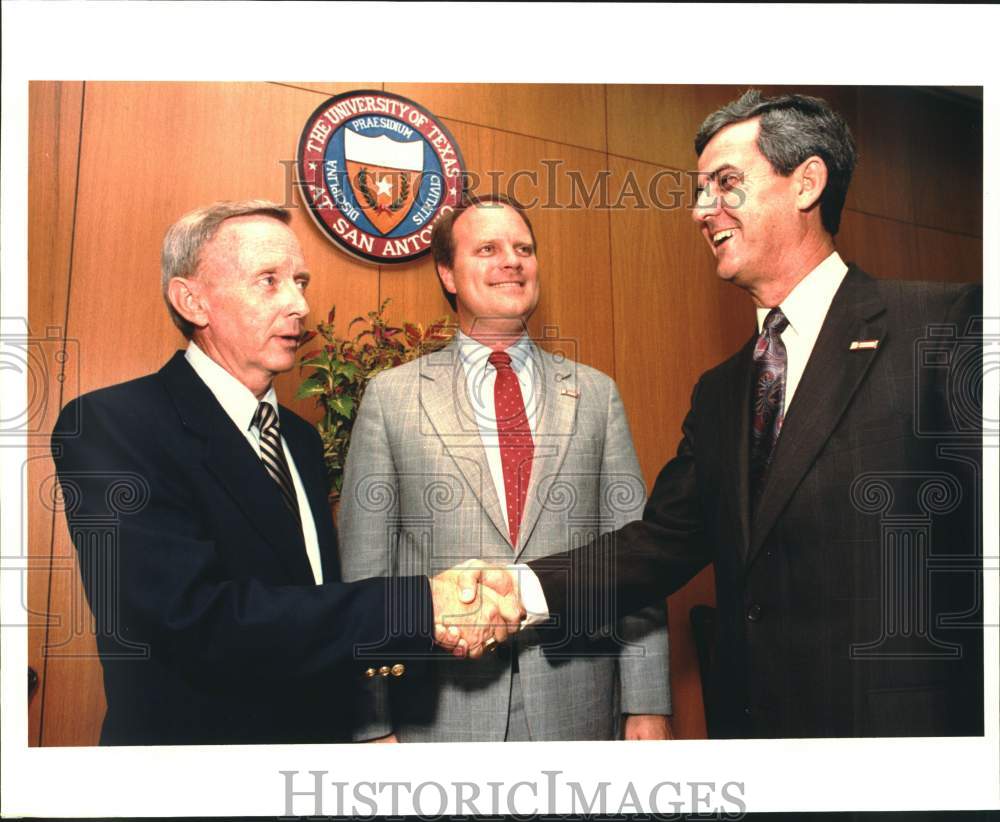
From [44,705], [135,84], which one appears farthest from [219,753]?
[135,84]

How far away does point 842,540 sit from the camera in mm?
2273

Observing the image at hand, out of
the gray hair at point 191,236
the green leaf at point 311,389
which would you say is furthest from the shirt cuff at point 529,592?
the gray hair at point 191,236

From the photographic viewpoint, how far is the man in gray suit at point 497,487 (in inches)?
89.4

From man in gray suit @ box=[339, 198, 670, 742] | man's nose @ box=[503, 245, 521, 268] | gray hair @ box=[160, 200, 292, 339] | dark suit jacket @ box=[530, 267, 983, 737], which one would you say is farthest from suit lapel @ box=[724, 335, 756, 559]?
gray hair @ box=[160, 200, 292, 339]

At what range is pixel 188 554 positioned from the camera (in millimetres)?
2182

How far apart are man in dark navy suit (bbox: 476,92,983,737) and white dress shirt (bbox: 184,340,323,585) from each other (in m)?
0.35

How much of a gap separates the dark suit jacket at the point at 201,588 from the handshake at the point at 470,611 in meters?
0.04

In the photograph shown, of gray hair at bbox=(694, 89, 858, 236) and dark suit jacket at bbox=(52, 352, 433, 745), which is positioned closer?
dark suit jacket at bbox=(52, 352, 433, 745)

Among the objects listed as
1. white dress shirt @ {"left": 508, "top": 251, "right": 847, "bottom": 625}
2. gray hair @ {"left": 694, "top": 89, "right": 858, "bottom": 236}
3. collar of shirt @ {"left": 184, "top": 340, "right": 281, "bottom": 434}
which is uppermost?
gray hair @ {"left": 694, "top": 89, "right": 858, "bottom": 236}

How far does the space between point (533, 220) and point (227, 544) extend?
984mm

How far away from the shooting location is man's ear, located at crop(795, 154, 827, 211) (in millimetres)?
2326

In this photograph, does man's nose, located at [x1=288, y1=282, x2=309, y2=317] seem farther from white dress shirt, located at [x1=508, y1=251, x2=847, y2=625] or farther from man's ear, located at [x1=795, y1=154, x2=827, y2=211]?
man's ear, located at [x1=795, y1=154, x2=827, y2=211]

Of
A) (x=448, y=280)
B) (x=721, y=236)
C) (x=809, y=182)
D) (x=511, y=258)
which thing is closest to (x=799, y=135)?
(x=809, y=182)

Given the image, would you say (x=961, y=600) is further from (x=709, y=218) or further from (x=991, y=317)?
(x=709, y=218)
